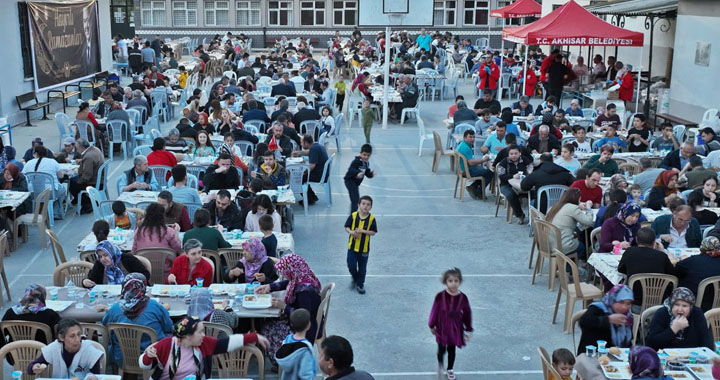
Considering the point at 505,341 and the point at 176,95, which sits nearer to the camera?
the point at 505,341

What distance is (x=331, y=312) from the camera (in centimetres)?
949

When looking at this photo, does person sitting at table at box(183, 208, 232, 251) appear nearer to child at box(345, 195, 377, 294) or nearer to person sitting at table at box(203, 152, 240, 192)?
child at box(345, 195, 377, 294)

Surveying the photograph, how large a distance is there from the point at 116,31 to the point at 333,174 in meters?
27.2

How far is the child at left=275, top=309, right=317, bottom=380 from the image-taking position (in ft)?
20.6

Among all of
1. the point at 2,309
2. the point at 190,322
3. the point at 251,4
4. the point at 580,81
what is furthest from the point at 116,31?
the point at 190,322

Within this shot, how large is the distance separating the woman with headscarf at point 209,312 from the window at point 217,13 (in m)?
37.3

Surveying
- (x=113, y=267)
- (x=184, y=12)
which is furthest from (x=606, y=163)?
(x=184, y=12)

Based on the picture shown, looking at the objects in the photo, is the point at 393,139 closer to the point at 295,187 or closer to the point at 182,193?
the point at 295,187

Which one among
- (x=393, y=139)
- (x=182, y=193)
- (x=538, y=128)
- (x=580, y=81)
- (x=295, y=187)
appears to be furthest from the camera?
(x=580, y=81)

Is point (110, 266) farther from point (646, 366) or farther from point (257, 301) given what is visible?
point (646, 366)

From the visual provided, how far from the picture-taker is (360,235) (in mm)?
9578

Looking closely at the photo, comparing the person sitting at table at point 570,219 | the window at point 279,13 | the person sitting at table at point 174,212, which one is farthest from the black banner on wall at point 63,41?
the window at point 279,13

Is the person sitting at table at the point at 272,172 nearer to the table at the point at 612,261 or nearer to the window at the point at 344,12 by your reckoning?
the table at the point at 612,261

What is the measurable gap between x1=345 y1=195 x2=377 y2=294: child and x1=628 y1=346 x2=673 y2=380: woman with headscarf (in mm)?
3869
